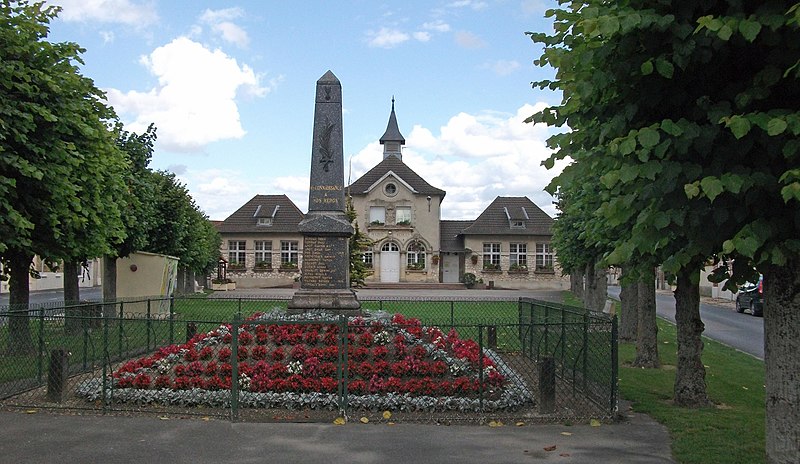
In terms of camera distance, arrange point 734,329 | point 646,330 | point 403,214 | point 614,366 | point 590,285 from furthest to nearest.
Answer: point 403,214 → point 590,285 → point 734,329 → point 646,330 → point 614,366

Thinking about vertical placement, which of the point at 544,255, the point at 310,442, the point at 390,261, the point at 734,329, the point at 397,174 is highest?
the point at 397,174

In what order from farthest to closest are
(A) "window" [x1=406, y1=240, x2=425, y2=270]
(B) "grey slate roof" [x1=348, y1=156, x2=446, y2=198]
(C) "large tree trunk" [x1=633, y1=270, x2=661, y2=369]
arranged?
(B) "grey slate roof" [x1=348, y1=156, x2=446, y2=198], (A) "window" [x1=406, y1=240, x2=425, y2=270], (C) "large tree trunk" [x1=633, y1=270, x2=661, y2=369]

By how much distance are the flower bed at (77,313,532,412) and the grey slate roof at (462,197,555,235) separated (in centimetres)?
4489

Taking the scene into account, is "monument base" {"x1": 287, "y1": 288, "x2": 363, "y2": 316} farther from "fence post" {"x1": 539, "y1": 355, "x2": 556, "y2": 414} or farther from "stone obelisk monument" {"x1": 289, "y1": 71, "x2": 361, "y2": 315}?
"fence post" {"x1": 539, "y1": 355, "x2": 556, "y2": 414}

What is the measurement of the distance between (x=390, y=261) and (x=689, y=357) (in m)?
44.8

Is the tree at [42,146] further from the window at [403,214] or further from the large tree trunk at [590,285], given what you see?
the window at [403,214]

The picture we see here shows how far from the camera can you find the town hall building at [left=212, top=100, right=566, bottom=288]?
180 ft

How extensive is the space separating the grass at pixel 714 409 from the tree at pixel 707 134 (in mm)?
2018

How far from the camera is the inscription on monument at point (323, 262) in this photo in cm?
1425

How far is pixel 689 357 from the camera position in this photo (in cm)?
1031

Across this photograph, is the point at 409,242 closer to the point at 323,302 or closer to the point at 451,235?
the point at 451,235

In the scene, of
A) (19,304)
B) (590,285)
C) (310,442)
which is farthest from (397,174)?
(310,442)

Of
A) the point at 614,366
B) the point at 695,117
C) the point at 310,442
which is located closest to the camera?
the point at 695,117

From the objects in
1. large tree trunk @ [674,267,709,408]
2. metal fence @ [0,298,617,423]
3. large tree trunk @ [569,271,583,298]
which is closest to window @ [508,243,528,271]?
large tree trunk @ [569,271,583,298]
